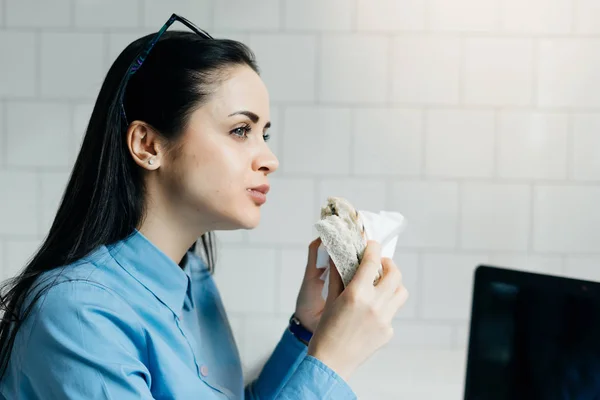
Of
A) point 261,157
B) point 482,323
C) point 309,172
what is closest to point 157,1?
point 309,172

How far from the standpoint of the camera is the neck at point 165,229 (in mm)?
977

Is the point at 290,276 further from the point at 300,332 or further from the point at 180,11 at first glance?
the point at 180,11

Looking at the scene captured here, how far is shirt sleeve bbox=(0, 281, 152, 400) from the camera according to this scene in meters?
0.79

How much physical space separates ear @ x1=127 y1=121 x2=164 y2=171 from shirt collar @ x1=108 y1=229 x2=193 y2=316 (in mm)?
104

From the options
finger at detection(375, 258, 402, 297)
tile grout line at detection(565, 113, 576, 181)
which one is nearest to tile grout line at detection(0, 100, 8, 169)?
finger at detection(375, 258, 402, 297)

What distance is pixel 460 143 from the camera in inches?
55.7

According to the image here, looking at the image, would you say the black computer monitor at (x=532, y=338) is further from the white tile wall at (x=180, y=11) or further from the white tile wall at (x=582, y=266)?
the white tile wall at (x=180, y=11)

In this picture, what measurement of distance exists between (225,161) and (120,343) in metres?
0.29

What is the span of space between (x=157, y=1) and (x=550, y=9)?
856 mm

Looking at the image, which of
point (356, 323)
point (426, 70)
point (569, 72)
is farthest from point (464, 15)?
point (356, 323)

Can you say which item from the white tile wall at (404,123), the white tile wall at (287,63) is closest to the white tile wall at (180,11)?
the white tile wall at (404,123)

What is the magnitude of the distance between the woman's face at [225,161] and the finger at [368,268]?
191mm

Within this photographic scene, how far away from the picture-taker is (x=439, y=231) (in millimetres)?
1429

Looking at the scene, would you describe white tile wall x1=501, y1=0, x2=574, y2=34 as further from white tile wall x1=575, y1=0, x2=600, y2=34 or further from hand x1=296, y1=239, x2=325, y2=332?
hand x1=296, y1=239, x2=325, y2=332
